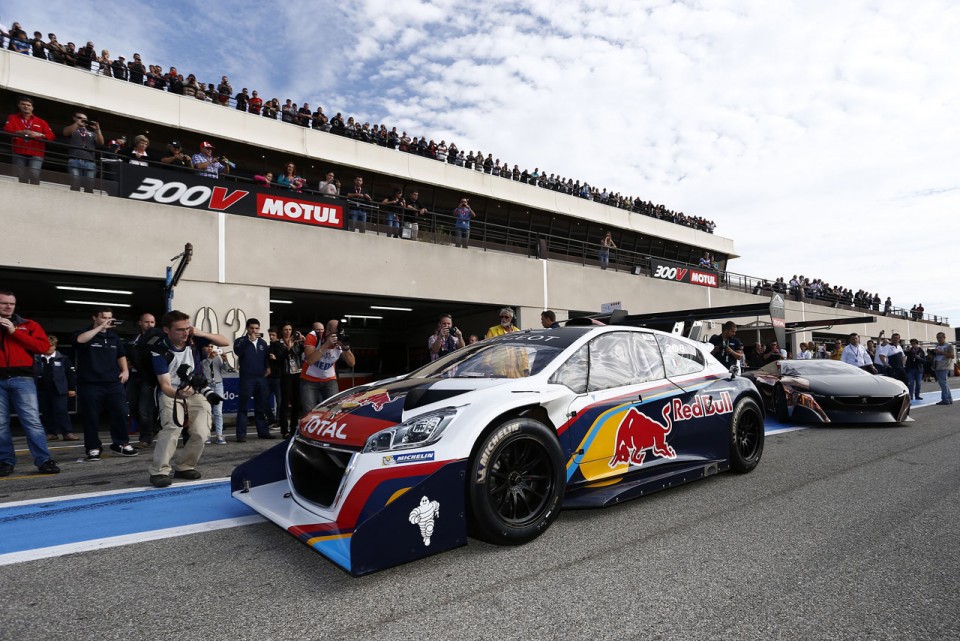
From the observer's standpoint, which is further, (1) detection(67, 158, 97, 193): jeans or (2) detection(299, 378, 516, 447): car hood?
(1) detection(67, 158, 97, 193): jeans

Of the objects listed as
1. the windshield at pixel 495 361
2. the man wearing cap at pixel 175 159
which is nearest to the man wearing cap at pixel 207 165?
→ the man wearing cap at pixel 175 159

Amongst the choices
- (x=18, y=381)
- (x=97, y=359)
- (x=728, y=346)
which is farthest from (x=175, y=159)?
(x=728, y=346)

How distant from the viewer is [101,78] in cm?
1572

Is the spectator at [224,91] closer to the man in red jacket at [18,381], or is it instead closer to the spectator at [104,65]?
the spectator at [104,65]

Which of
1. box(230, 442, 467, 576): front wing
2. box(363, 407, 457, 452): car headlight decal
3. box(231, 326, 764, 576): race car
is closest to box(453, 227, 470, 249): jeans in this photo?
box(231, 326, 764, 576): race car

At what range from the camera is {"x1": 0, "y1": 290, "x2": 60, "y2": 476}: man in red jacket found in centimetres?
533

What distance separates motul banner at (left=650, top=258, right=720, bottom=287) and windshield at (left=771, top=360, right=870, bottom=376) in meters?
13.5

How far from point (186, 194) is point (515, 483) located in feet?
38.1

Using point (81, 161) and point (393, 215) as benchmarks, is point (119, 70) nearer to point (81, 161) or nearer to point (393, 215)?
point (81, 161)

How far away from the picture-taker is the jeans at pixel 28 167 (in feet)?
34.1

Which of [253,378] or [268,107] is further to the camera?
[268,107]

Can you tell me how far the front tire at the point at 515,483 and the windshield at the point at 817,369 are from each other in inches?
286

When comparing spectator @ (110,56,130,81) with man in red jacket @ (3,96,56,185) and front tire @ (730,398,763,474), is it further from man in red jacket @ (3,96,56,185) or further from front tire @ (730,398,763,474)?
front tire @ (730,398,763,474)

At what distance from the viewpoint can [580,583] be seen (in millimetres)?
2652
